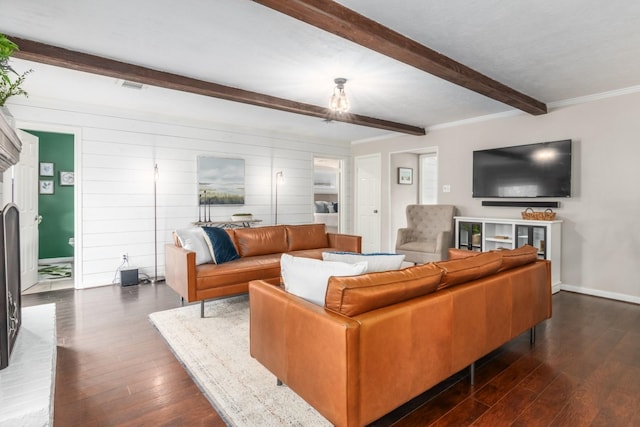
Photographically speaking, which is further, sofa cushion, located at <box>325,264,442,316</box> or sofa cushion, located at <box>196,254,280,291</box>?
sofa cushion, located at <box>196,254,280,291</box>

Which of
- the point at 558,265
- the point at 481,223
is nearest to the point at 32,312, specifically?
the point at 481,223

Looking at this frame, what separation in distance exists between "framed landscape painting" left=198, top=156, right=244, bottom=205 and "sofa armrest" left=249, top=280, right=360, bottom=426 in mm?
3723

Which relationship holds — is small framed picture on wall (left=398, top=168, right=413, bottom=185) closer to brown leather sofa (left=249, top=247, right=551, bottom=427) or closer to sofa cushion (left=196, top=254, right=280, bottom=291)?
sofa cushion (left=196, top=254, right=280, bottom=291)

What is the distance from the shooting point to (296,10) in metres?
1.98

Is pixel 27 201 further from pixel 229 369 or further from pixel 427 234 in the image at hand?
pixel 427 234

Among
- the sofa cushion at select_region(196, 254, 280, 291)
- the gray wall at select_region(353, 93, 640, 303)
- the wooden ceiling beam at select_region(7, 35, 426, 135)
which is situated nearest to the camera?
the wooden ceiling beam at select_region(7, 35, 426, 135)

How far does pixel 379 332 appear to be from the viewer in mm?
1561

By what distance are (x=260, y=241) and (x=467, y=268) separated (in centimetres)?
287

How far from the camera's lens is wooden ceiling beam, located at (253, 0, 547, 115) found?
2012mm

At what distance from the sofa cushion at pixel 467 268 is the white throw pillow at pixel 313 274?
489 millimetres

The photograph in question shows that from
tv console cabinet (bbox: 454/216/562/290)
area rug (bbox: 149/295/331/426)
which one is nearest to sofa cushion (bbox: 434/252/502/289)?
area rug (bbox: 149/295/331/426)

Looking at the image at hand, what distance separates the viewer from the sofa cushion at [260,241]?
4301 millimetres

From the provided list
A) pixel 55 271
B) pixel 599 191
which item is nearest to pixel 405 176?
pixel 599 191

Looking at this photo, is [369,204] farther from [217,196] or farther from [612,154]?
[612,154]
